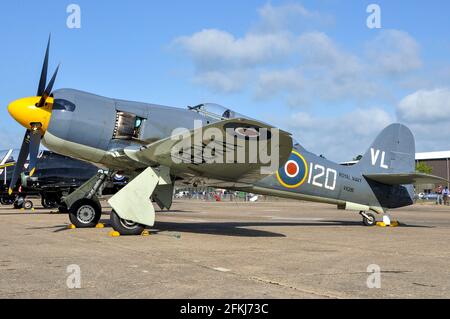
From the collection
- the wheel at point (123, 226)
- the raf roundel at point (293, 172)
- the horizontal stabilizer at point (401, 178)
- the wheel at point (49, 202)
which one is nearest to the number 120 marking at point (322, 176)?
the raf roundel at point (293, 172)

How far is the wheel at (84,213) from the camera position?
37.4ft

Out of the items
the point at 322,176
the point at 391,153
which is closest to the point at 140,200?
the point at 322,176

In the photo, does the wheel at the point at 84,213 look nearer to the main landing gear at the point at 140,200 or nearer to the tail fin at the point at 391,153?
the main landing gear at the point at 140,200

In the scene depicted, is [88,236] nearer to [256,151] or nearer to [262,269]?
[256,151]

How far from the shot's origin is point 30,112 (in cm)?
952

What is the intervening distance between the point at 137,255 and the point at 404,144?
409 inches

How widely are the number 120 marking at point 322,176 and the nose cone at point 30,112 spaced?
6.66 m

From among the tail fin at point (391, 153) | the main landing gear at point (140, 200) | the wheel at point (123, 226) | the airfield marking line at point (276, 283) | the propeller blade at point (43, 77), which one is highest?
the propeller blade at point (43, 77)

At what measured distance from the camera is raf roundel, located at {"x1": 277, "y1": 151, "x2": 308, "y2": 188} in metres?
11.9

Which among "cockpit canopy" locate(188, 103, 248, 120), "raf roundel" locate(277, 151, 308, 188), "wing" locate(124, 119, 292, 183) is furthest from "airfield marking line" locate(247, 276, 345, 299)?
"raf roundel" locate(277, 151, 308, 188)

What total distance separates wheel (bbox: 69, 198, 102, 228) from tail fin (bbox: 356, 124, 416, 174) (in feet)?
24.9

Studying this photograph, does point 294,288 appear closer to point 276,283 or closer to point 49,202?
point 276,283

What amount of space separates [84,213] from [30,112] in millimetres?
3114
